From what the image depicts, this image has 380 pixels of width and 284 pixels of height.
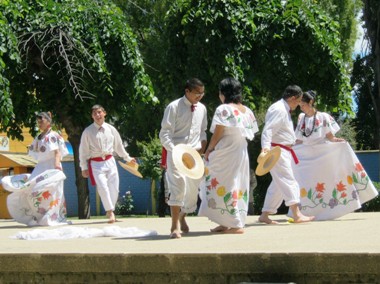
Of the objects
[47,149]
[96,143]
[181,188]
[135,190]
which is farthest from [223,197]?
[135,190]

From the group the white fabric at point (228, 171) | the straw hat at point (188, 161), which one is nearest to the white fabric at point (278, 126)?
the white fabric at point (228, 171)

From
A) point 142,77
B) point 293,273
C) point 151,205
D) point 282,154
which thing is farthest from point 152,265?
point 151,205

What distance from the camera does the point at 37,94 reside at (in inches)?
711

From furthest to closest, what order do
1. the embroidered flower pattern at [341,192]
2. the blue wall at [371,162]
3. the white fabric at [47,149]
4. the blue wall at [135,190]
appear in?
the blue wall at [135,190] → the blue wall at [371,162] → the white fabric at [47,149] → the embroidered flower pattern at [341,192]

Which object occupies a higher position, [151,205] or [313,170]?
[313,170]

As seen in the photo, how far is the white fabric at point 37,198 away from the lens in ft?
42.0

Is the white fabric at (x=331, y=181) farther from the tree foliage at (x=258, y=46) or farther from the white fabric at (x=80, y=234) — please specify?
the tree foliage at (x=258, y=46)

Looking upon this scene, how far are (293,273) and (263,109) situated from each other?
841 inches

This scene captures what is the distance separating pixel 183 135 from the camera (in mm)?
8930

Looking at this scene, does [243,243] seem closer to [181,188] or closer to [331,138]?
[181,188]

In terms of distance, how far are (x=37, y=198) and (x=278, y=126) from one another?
4240mm

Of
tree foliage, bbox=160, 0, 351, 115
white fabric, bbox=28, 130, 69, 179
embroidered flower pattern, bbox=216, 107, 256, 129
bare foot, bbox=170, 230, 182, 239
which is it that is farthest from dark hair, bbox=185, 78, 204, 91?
tree foliage, bbox=160, 0, 351, 115

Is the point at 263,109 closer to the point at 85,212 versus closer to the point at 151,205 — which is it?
the point at 151,205

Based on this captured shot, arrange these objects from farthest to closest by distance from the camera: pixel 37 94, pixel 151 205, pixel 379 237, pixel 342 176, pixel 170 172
Answer: pixel 151 205 → pixel 37 94 → pixel 342 176 → pixel 170 172 → pixel 379 237
